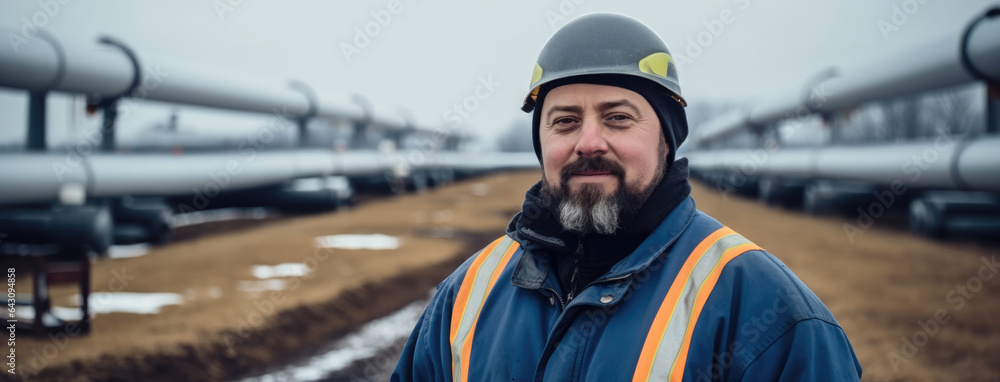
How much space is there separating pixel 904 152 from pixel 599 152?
15034mm

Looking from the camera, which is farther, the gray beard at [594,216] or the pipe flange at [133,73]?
the pipe flange at [133,73]

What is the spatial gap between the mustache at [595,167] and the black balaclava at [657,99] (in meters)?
0.25

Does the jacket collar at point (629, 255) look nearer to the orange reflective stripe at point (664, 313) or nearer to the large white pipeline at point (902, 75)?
the orange reflective stripe at point (664, 313)

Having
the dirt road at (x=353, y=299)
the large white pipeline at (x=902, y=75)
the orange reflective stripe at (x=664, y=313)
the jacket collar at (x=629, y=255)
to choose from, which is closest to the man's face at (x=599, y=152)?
the jacket collar at (x=629, y=255)

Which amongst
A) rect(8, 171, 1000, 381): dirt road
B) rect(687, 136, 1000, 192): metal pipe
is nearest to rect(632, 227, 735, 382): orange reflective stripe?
rect(8, 171, 1000, 381): dirt road

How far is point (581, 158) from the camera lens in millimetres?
1970

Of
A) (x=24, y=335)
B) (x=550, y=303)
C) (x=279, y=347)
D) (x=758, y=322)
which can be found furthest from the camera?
(x=279, y=347)

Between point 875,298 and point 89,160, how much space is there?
42.9ft

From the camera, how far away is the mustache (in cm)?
195

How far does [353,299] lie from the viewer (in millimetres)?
8750

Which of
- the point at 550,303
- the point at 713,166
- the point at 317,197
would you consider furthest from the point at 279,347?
the point at 713,166

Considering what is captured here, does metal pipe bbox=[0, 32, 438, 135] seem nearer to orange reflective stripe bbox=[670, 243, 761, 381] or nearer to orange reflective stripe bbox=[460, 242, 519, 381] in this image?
orange reflective stripe bbox=[460, 242, 519, 381]

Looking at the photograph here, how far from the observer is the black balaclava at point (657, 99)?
2.02m

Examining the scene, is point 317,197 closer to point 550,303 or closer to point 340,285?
point 340,285
